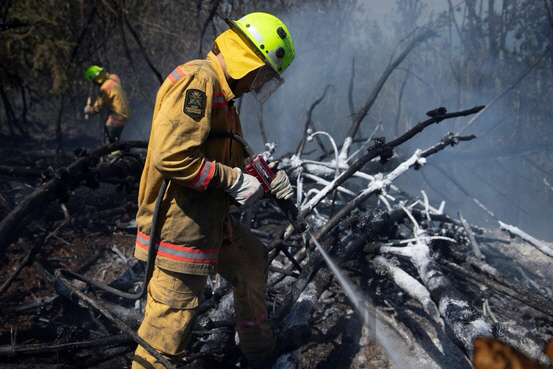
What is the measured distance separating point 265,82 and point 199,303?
4.70 feet

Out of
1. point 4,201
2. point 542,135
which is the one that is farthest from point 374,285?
point 542,135

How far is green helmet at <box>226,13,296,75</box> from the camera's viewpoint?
6.48 ft

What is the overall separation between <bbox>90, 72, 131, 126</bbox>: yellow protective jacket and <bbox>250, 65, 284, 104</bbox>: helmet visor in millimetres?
6270

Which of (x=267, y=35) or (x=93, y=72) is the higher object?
(x=93, y=72)

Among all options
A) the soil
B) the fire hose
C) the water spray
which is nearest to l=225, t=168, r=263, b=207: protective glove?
the fire hose

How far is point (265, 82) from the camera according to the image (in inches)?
86.9

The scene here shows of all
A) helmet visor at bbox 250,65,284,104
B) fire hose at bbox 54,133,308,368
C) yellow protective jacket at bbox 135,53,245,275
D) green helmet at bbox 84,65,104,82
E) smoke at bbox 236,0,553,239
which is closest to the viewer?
yellow protective jacket at bbox 135,53,245,275

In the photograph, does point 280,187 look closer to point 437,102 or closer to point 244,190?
point 244,190

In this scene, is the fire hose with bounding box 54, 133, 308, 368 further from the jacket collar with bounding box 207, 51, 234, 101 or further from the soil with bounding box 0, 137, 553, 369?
the soil with bounding box 0, 137, 553, 369

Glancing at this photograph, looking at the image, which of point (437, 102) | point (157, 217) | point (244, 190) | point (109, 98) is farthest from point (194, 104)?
point (437, 102)

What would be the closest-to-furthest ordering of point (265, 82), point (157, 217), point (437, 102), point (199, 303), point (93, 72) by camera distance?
point (157, 217) → point (199, 303) → point (265, 82) → point (93, 72) → point (437, 102)

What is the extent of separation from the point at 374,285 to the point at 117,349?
2.37 m

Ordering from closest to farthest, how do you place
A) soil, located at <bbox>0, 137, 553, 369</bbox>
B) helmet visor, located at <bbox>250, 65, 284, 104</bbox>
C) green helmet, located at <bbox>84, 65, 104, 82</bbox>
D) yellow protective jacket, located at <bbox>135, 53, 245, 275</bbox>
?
1. yellow protective jacket, located at <bbox>135, 53, 245, 275</bbox>
2. helmet visor, located at <bbox>250, 65, 284, 104</bbox>
3. soil, located at <bbox>0, 137, 553, 369</bbox>
4. green helmet, located at <bbox>84, 65, 104, 82</bbox>

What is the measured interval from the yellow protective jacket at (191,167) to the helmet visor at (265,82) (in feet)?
0.66
